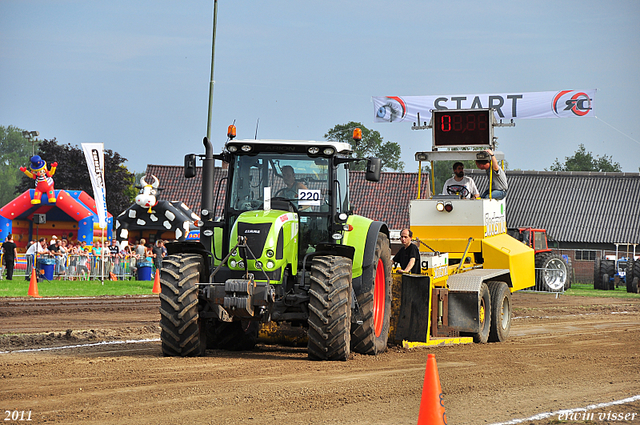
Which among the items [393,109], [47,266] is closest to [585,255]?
[393,109]

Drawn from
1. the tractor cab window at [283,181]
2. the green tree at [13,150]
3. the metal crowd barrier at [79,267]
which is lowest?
the metal crowd barrier at [79,267]

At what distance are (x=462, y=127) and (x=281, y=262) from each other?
591 centimetres

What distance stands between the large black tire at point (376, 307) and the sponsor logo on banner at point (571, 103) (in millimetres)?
25506

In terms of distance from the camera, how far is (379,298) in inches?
420

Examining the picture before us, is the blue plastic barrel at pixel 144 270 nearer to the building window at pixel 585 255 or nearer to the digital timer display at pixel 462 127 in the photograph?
the digital timer display at pixel 462 127

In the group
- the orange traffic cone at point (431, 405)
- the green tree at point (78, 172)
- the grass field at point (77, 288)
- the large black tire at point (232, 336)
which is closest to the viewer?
the orange traffic cone at point (431, 405)

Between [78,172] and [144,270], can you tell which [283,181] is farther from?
[78,172]

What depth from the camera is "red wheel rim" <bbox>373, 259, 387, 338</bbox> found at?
1049cm

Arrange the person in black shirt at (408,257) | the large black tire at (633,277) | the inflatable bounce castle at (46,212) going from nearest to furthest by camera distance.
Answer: the person in black shirt at (408,257), the large black tire at (633,277), the inflatable bounce castle at (46,212)

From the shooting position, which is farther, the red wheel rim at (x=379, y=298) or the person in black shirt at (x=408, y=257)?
the person in black shirt at (x=408, y=257)

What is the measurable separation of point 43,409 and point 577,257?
4090 cm

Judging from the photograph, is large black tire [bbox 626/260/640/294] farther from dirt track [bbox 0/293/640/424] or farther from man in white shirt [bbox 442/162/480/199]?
dirt track [bbox 0/293/640/424]

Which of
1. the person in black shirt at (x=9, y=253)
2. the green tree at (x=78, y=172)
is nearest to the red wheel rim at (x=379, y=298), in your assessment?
the person in black shirt at (x=9, y=253)

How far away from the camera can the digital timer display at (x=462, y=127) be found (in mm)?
13680
